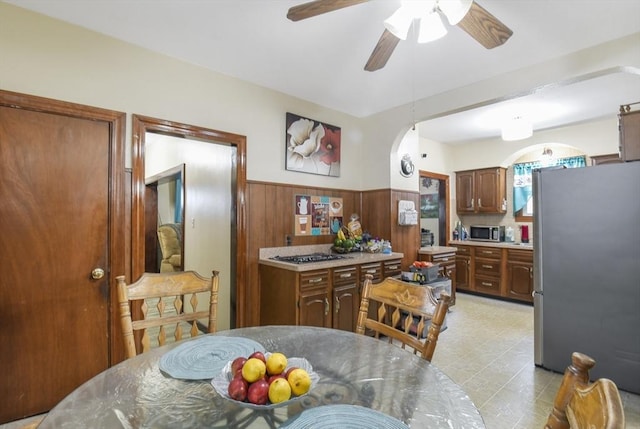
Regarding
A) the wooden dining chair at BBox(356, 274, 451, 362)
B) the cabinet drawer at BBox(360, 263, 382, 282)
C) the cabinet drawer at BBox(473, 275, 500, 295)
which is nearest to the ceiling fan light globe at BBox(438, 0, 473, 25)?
the wooden dining chair at BBox(356, 274, 451, 362)

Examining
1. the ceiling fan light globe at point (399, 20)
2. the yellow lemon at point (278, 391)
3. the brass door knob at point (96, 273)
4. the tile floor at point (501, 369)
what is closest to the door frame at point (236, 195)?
the brass door knob at point (96, 273)

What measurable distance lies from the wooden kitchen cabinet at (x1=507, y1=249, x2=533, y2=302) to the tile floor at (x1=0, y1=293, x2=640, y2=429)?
511 mm

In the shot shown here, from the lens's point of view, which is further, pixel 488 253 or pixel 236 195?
pixel 488 253

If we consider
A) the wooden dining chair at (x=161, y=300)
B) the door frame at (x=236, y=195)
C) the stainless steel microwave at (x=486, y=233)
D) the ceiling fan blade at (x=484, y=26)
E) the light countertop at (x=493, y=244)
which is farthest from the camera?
the stainless steel microwave at (x=486, y=233)

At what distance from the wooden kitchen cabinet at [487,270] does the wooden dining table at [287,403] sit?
453cm

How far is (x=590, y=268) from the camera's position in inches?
96.0

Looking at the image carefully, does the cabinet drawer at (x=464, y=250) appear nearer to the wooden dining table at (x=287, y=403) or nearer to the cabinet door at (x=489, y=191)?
the cabinet door at (x=489, y=191)

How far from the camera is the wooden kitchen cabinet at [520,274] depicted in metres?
4.63

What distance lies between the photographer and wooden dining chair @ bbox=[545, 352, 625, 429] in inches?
19.5

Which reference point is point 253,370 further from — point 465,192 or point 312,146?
point 465,192

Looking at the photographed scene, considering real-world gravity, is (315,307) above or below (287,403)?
below

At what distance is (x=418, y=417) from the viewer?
86 cm

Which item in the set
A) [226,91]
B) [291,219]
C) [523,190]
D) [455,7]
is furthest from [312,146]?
[523,190]

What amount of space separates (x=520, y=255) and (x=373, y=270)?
2.90 meters
